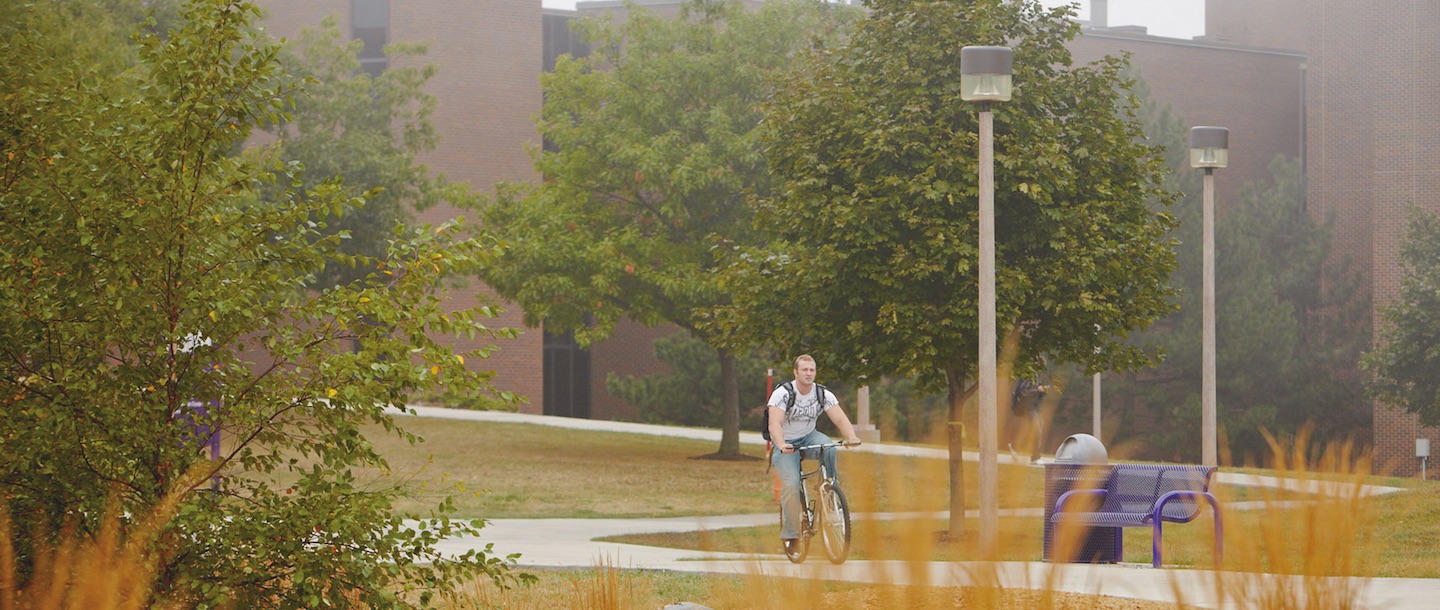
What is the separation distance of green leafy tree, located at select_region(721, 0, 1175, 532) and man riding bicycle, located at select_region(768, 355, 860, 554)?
14.0 feet

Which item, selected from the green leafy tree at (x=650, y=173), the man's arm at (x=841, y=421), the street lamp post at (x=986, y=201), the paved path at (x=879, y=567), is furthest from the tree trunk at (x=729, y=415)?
the man's arm at (x=841, y=421)

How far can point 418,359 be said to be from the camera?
22.5ft

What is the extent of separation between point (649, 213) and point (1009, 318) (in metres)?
14.3

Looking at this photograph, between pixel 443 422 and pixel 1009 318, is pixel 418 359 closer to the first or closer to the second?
pixel 1009 318

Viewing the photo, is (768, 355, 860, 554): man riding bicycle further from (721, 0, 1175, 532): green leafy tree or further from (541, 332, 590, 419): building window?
(541, 332, 590, 419): building window

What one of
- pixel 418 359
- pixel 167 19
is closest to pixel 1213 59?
pixel 167 19

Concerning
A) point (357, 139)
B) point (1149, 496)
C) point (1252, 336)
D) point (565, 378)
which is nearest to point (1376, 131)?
point (1252, 336)

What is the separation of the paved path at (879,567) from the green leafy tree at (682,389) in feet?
68.1

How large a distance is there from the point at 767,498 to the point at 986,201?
10655 mm

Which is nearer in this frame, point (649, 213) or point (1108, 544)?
point (1108, 544)

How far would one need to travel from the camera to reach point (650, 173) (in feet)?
94.8

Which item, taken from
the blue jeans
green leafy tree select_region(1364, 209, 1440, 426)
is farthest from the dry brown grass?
green leafy tree select_region(1364, 209, 1440, 426)

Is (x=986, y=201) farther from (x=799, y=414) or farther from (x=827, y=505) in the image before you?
(x=827, y=505)

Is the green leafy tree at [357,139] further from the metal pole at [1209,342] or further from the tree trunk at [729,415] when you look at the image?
the metal pole at [1209,342]
